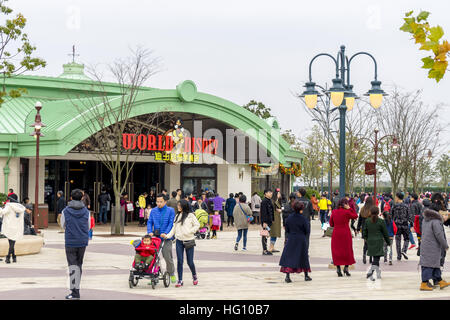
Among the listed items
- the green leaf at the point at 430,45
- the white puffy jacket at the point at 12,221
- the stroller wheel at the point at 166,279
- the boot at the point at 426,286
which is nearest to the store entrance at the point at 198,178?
the white puffy jacket at the point at 12,221

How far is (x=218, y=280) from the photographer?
45.9 feet

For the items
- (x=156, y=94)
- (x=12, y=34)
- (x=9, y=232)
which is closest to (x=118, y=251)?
(x=9, y=232)

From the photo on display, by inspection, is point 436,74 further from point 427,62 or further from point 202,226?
point 202,226

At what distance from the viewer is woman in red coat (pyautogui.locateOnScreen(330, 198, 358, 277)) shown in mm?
14719

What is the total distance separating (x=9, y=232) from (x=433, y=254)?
32.8 ft

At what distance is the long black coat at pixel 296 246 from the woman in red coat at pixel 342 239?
2.79ft

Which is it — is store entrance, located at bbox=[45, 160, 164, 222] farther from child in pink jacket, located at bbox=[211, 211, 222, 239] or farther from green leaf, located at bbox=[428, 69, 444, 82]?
green leaf, located at bbox=[428, 69, 444, 82]

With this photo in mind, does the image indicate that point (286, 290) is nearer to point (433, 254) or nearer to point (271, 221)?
point (433, 254)

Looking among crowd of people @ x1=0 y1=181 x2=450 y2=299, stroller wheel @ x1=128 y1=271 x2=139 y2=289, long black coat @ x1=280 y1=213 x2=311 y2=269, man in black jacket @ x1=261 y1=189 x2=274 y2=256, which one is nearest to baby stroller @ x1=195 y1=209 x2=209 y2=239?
man in black jacket @ x1=261 y1=189 x2=274 y2=256

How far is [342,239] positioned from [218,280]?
2.85 meters

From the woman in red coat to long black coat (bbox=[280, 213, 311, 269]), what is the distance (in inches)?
33.5

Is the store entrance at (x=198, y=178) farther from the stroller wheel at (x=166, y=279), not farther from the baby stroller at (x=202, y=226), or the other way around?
the stroller wheel at (x=166, y=279)

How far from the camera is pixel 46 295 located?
1161cm

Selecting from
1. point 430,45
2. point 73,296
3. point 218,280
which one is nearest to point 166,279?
point 218,280
